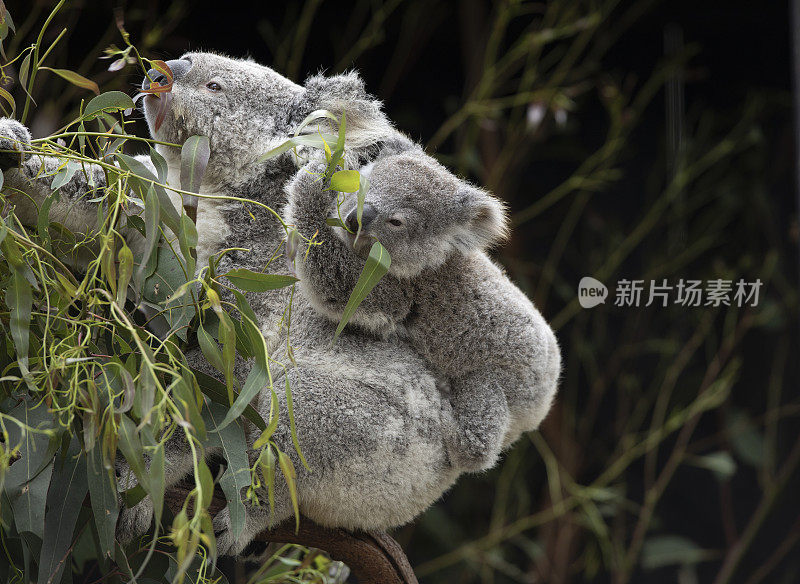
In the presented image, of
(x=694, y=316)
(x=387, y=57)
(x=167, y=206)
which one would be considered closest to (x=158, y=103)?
(x=167, y=206)

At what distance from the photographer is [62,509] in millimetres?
1134

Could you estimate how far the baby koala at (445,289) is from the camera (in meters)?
1.31

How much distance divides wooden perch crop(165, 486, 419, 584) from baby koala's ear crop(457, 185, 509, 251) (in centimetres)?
56

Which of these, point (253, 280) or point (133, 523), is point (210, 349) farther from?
point (133, 523)

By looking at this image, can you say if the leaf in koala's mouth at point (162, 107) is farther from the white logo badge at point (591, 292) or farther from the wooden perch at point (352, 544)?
the white logo badge at point (591, 292)

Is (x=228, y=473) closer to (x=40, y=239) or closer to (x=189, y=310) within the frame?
(x=189, y=310)

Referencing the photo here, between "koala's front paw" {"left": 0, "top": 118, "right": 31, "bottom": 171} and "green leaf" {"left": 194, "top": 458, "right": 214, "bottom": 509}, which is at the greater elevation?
"koala's front paw" {"left": 0, "top": 118, "right": 31, "bottom": 171}

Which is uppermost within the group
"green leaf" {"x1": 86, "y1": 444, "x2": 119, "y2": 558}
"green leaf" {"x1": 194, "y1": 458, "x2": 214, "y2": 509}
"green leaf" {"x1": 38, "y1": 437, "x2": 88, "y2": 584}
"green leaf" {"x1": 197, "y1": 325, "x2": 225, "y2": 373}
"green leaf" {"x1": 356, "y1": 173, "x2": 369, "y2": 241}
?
"green leaf" {"x1": 356, "y1": 173, "x2": 369, "y2": 241}

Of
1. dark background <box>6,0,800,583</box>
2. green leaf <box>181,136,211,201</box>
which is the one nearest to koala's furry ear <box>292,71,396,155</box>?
green leaf <box>181,136,211,201</box>

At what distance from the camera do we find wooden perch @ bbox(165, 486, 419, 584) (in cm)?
137

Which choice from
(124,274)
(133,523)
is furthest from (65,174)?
(133,523)

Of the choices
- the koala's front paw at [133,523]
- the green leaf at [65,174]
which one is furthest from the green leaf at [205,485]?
the green leaf at [65,174]

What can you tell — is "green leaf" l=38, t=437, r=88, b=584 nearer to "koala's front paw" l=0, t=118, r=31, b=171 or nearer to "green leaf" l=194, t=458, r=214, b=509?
"green leaf" l=194, t=458, r=214, b=509

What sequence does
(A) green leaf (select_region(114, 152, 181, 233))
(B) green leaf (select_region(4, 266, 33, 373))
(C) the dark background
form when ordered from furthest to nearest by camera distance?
1. (C) the dark background
2. (A) green leaf (select_region(114, 152, 181, 233))
3. (B) green leaf (select_region(4, 266, 33, 373))
